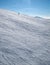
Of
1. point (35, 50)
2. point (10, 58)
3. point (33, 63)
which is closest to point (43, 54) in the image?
point (35, 50)

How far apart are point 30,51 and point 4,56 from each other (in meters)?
1.98

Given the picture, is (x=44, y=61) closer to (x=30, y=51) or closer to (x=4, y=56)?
(x=30, y=51)

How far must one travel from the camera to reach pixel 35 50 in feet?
26.8

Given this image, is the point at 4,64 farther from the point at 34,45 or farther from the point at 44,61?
the point at 34,45

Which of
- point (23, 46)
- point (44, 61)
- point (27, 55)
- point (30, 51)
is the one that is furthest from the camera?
point (23, 46)

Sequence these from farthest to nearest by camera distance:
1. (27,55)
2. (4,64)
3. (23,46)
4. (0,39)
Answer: (0,39)
(23,46)
(27,55)
(4,64)

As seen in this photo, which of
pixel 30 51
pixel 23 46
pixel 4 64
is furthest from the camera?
pixel 23 46

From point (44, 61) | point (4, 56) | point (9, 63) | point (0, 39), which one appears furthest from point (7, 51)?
point (44, 61)

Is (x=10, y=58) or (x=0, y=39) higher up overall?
(x=0, y=39)

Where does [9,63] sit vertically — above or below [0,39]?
below

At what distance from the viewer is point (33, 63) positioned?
21.6 ft

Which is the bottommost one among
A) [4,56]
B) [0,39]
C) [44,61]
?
[44,61]

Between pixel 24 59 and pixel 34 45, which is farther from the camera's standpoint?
pixel 34 45

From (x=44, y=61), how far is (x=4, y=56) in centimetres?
253
